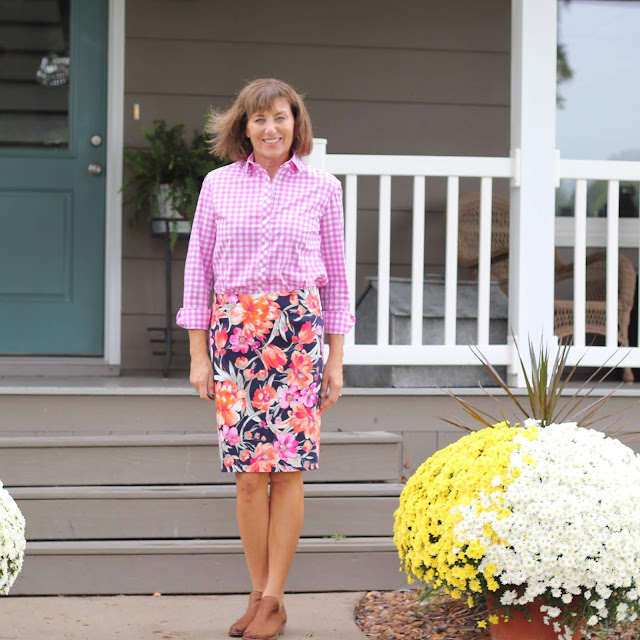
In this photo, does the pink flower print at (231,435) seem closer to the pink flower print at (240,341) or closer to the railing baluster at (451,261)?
the pink flower print at (240,341)

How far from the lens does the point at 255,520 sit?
9.45ft

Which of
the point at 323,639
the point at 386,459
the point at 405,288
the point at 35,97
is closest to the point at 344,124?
the point at 405,288

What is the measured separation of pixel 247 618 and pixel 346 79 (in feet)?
10.7

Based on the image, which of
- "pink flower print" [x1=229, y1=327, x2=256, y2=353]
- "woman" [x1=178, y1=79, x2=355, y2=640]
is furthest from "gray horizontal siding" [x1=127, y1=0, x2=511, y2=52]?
"pink flower print" [x1=229, y1=327, x2=256, y2=353]

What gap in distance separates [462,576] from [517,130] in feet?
7.05

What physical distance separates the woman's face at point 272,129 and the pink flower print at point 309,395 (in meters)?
0.66

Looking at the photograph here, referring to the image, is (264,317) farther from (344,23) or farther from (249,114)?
(344,23)

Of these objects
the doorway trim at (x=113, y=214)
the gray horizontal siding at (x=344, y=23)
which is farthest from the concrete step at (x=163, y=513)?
the gray horizontal siding at (x=344, y=23)

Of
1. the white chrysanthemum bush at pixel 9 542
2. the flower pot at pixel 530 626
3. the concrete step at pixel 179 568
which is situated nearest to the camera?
the white chrysanthemum bush at pixel 9 542

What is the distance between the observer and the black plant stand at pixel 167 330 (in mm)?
4934

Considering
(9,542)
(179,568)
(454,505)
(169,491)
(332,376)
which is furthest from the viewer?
(169,491)

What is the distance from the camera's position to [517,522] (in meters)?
2.57

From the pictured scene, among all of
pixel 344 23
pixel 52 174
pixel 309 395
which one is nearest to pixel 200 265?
pixel 309 395

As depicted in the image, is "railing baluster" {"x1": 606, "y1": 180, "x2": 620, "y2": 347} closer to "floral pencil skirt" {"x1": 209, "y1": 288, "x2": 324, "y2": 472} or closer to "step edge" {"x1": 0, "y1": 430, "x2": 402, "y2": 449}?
"step edge" {"x1": 0, "y1": 430, "x2": 402, "y2": 449}
